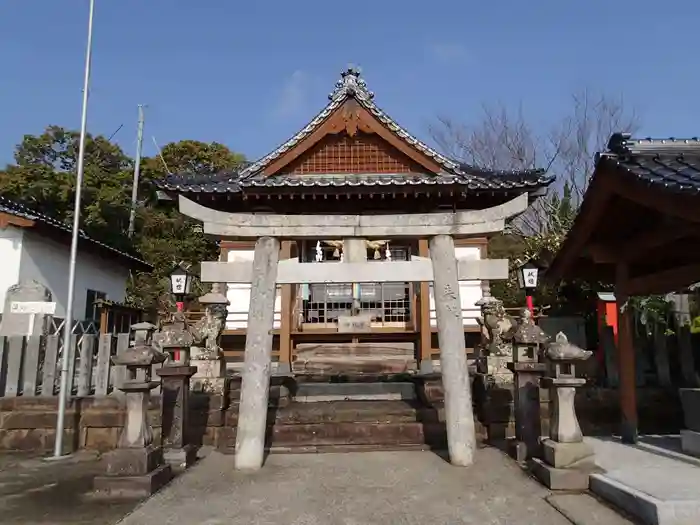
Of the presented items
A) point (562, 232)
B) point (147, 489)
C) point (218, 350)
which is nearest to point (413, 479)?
point (147, 489)

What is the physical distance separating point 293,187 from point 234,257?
7.55 meters

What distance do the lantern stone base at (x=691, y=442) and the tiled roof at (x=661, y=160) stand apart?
345cm

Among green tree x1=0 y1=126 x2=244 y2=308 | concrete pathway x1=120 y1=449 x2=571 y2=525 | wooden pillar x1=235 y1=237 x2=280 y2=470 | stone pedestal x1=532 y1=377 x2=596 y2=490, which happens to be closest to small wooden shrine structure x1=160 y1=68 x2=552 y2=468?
wooden pillar x1=235 y1=237 x2=280 y2=470

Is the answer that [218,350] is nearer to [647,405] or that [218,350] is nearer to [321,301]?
[321,301]

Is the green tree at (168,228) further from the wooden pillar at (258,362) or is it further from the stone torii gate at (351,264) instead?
the wooden pillar at (258,362)

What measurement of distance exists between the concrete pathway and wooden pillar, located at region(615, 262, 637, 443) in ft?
6.53

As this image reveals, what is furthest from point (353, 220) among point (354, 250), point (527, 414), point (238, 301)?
point (238, 301)

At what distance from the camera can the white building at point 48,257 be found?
44.5 ft

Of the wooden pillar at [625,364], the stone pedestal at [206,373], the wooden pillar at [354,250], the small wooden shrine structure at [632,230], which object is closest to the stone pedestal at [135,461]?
the stone pedestal at [206,373]

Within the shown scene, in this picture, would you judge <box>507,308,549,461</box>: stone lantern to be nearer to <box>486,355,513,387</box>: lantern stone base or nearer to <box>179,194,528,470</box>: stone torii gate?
<box>179,194,528,470</box>: stone torii gate

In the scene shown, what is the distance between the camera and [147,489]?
5980mm

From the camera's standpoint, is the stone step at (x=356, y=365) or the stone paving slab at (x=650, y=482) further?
the stone step at (x=356, y=365)

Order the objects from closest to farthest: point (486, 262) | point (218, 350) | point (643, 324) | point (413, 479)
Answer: point (413, 479) → point (486, 262) → point (218, 350) → point (643, 324)

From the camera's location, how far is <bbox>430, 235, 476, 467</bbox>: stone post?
7230 millimetres
